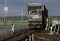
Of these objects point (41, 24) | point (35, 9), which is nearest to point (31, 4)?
point (35, 9)

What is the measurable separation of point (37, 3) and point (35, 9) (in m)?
1.17

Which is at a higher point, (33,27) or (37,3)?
(37,3)

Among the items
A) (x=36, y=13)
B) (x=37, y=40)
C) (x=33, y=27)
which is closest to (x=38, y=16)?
(x=36, y=13)

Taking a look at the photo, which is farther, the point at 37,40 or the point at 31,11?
the point at 31,11

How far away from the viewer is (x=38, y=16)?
2853cm

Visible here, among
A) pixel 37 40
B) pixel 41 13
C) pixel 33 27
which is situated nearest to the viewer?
pixel 37 40

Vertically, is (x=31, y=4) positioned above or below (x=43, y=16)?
above

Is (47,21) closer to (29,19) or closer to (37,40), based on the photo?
(29,19)

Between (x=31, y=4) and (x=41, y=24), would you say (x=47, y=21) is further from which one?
(x=31, y=4)

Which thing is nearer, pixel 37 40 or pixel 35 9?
pixel 37 40

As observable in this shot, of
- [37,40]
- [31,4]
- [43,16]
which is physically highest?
[31,4]

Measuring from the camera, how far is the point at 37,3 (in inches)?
1153

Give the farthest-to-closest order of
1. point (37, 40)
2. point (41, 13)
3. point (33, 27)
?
point (33, 27), point (41, 13), point (37, 40)

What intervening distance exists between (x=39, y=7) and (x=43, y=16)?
170 cm
